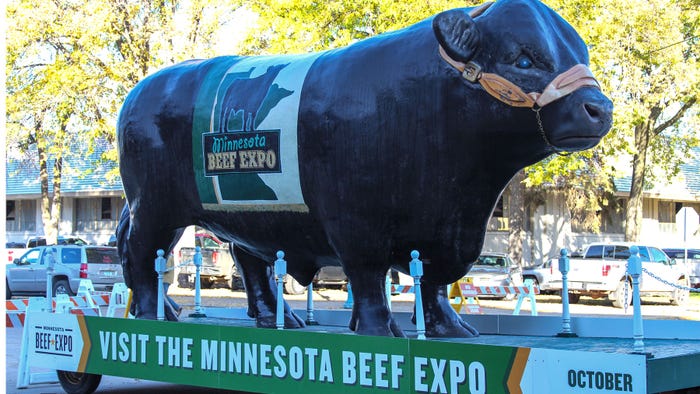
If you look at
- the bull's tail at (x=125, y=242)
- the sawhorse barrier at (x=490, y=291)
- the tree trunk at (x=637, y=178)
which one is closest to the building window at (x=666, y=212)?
the tree trunk at (x=637, y=178)

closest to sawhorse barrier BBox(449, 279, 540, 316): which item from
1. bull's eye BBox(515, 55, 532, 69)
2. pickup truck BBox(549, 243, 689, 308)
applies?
bull's eye BBox(515, 55, 532, 69)

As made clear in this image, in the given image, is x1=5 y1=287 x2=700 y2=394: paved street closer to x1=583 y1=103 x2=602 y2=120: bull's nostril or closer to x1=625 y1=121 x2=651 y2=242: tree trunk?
x1=625 y1=121 x2=651 y2=242: tree trunk

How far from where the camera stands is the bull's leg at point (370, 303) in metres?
6.74

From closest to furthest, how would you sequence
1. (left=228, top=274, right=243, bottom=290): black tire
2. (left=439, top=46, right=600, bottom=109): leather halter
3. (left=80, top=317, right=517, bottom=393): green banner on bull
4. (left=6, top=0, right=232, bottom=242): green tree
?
1. (left=80, top=317, right=517, bottom=393): green banner on bull
2. (left=439, top=46, right=600, bottom=109): leather halter
3. (left=6, top=0, right=232, bottom=242): green tree
4. (left=228, top=274, right=243, bottom=290): black tire

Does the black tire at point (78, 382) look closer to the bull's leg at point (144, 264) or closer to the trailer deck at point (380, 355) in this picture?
the trailer deck at point (380, 355)

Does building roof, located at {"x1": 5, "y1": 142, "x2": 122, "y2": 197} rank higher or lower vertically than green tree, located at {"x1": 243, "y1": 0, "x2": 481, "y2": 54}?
lower

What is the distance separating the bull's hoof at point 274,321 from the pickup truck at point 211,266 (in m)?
17.7

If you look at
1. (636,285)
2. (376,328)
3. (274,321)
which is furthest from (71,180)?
(636,285)

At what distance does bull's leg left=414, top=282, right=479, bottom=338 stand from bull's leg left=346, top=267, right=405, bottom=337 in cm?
62

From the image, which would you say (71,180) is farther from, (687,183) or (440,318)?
(440,318)

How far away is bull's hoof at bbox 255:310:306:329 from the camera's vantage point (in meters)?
8.51

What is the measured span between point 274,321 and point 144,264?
1.30m

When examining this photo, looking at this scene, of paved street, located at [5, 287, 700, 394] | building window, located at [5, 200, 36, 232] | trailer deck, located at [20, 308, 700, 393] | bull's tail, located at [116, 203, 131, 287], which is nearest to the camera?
trailer deck, located at [20, 308, 700, 393]

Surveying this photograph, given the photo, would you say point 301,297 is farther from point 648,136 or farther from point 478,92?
point 478,92
